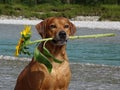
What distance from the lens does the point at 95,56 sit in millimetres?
22344

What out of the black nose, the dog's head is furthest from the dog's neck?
the black nose

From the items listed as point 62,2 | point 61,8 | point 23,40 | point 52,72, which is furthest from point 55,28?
point 62,2

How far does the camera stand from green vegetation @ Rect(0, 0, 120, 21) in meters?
70.6

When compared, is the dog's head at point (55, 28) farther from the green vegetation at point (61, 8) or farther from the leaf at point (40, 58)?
the green vegetation at point (61, 8)

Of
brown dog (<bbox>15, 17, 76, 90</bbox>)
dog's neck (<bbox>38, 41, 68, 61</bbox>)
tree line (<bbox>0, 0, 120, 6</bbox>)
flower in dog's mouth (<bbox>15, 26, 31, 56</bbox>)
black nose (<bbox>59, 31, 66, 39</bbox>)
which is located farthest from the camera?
tree line (<bbox>0, 0, 120, 6</bbox>)

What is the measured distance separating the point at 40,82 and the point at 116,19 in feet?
189

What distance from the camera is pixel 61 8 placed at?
81.0m

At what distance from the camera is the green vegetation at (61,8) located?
7056 cm

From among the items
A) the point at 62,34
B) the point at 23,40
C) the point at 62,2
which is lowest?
the point at 62,2

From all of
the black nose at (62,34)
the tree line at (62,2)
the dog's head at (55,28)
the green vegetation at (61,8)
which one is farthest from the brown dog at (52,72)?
the tree line at (62,2)

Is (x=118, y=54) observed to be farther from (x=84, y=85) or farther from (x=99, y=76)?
(x=84, y=85)

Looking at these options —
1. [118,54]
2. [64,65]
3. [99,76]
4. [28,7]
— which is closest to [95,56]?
[118,54]

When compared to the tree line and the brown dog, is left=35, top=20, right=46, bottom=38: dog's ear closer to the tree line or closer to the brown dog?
the brown dog

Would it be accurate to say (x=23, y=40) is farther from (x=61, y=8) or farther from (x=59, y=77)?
(x=61, y=8)
